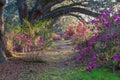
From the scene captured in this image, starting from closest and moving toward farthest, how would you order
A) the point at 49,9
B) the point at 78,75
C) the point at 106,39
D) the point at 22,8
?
the point at 78,75 < the point at 106,39 < the point at 22,8 < the point at 49,9

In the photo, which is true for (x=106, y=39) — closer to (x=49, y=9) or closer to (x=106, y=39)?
(x=106, y=39)

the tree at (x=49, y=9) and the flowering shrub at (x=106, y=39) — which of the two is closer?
→ the flowering shrub at (x=106, y=39)

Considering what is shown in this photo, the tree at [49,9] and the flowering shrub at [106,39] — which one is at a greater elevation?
the tree at [49,9]

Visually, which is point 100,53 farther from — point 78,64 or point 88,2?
point 88,2

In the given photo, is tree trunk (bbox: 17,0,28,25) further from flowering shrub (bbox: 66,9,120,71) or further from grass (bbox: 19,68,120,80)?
grass (bbox: 19,68,120,80)

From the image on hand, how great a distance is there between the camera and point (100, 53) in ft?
25.4

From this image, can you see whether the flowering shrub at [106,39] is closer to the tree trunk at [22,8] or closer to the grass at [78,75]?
the grass at [78,75]

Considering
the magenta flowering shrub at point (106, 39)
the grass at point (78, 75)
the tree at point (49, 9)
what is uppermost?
the tree at point (49, 9)

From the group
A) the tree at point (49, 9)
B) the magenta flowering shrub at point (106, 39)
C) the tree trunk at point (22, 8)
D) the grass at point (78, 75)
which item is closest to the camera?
the grass at point (78, 75)

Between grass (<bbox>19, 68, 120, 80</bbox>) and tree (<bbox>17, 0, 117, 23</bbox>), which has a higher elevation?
tree (<bbox>17, 0, 117, 23</bbox>)

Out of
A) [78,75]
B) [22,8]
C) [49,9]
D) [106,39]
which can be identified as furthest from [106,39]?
[49,9]

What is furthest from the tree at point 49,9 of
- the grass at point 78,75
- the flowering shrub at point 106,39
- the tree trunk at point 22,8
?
the grass at point 78,75

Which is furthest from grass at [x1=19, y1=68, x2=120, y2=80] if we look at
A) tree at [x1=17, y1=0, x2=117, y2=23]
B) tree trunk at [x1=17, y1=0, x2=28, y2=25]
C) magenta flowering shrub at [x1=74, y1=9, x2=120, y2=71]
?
tree at [x1=17, y1=0, x2=117, y2=23]

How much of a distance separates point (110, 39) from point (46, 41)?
13.9ft
